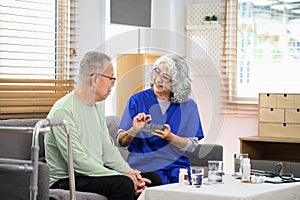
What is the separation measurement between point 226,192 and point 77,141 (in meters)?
0.93

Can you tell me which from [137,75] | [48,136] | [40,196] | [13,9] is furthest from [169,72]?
[13,9]

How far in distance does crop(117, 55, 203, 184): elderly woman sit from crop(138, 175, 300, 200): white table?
43 cm

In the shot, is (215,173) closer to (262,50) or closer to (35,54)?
(35,54)

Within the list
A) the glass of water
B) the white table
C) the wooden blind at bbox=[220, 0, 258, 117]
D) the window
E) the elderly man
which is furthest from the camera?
the wooden blind at bbox=[220, 0, 258, 117]

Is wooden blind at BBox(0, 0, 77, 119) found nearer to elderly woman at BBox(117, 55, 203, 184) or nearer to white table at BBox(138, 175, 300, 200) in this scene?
elderly woman at BBox(117, 55, 203, 184)

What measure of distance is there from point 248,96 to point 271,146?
0.51 metres

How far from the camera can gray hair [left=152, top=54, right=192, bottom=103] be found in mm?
3387

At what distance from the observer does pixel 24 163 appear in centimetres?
259

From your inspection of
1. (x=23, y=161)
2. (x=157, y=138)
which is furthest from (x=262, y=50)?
(x=23, y=161)

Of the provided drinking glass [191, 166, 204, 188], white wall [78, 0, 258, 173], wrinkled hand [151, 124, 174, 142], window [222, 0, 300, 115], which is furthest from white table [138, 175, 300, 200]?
window [222, 0, 300, 115]

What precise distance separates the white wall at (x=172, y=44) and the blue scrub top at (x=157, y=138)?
0.15 metres

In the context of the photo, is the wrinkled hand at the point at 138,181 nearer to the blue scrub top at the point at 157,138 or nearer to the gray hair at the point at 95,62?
the blue scrub top at the point at 157,138

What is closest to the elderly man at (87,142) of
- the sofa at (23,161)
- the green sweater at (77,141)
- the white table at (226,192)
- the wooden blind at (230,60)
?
the green sweater at (77,141)

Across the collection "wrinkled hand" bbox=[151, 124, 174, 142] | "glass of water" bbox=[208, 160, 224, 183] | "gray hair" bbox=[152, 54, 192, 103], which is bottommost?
"glass of water" bbox=[208, 160, 224, 183]
